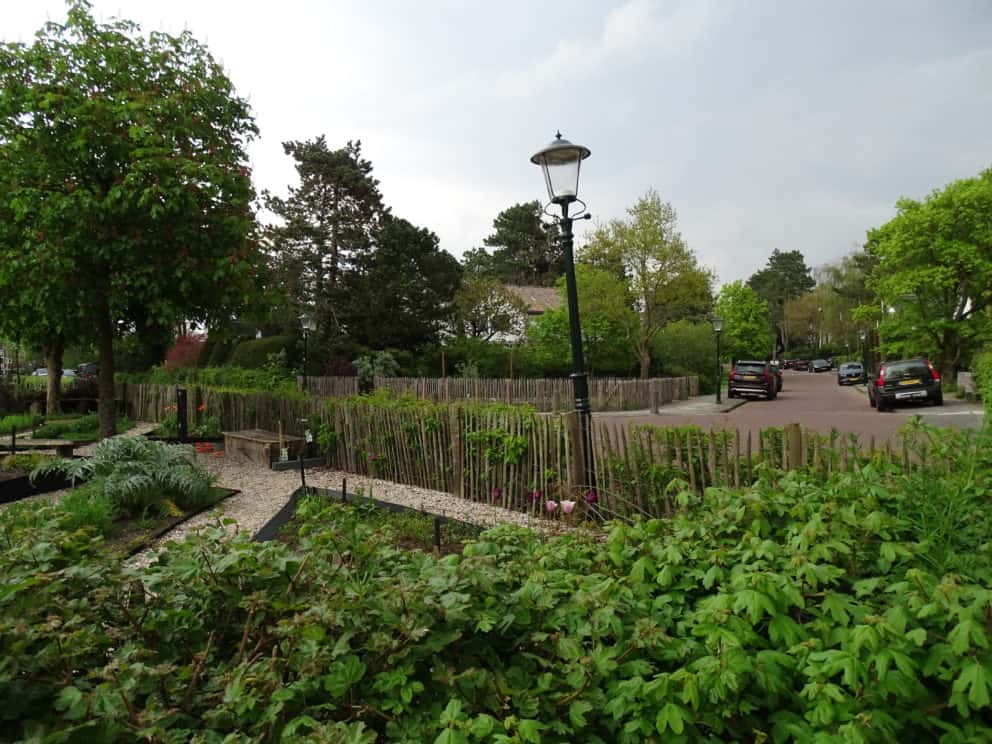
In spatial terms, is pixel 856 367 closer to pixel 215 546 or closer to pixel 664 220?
pixel 664 220

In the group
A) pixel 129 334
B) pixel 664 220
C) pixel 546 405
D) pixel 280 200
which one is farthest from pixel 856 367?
pixel 129 334

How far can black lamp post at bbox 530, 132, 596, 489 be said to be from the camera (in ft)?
20.7

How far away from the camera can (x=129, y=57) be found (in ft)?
29.7

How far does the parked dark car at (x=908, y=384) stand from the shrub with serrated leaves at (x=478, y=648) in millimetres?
20195

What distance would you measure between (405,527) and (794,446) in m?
3.59

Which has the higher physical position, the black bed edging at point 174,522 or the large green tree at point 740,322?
the large green tree at point 740,322

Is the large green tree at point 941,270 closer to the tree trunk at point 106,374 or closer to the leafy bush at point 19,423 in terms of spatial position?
the tree trunk at point 106,374

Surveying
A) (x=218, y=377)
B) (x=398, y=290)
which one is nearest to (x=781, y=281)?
(x=398, y=290)

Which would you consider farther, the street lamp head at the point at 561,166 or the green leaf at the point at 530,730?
the street lamp head at the point at 561,166

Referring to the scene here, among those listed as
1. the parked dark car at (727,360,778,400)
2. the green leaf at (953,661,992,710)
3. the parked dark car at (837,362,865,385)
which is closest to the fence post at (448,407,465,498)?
the green leaf at (953,661,992,710)

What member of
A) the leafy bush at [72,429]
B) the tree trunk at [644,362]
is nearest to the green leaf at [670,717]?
the leafy bush at [72,429]

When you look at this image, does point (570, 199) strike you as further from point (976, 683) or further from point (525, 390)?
point (525, 390)

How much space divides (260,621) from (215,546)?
0.40m

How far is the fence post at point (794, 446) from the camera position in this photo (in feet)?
17.5
